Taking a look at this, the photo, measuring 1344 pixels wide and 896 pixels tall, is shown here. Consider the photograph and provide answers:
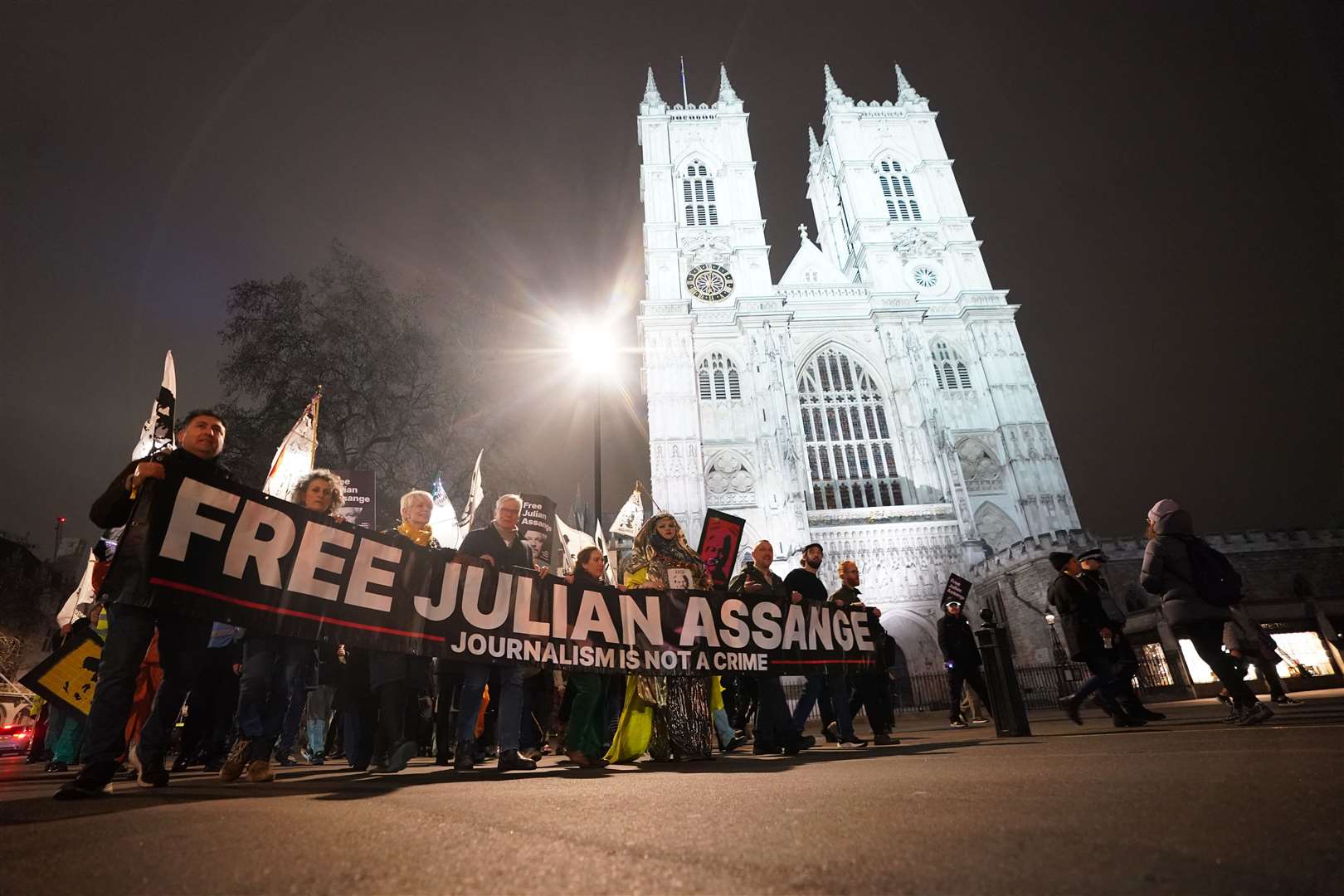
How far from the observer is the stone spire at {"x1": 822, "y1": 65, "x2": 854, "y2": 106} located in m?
40.9

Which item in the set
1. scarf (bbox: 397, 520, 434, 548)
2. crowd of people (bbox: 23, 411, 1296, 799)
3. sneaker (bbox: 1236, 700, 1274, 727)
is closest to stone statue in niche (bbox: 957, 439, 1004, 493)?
crowd of people (bbox: 23, 411, 1296, 799)

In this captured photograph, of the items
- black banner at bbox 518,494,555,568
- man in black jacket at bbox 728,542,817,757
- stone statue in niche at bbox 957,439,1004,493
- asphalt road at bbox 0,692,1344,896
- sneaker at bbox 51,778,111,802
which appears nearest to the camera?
asphalt road at bbox 0,692,1344,896

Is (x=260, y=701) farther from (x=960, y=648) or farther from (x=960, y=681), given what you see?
(x=960, y=681)

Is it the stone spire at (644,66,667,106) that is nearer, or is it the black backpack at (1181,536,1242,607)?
the black backpack at (1181,536,1242,607)

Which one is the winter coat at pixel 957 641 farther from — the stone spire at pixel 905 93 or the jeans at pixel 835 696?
the stone spire at pixel 905 93

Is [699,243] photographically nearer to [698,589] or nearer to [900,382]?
[900,382]

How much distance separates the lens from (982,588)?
2517cm

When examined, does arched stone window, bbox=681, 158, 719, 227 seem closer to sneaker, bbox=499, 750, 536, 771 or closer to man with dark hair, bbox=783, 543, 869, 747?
man with dark hair, bbox=783, 543, 869, 747

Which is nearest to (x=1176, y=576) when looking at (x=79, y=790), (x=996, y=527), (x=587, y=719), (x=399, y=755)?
(x=587, y=719)

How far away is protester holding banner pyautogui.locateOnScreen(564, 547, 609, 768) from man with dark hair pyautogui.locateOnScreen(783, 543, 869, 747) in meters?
1.55

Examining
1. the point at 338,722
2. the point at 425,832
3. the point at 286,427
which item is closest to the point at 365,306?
the point at 286,427

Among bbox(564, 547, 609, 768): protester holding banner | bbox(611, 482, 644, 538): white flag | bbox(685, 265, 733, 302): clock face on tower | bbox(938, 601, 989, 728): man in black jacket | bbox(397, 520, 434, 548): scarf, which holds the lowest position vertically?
bbox(564, 547, 609, 768): protester holding banner

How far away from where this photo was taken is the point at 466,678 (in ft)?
14.3

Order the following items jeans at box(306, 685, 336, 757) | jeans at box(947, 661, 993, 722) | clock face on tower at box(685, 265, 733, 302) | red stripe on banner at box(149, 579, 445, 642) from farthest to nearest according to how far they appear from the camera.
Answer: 1. clock face on tower at box(685, 265, 733, 302)
2. jeans at box(947, 661, 993, 722)
3. jeans at box(306, 685, 336, 757)
4. red stripe on banner at box(149, 579, 445, 642)
